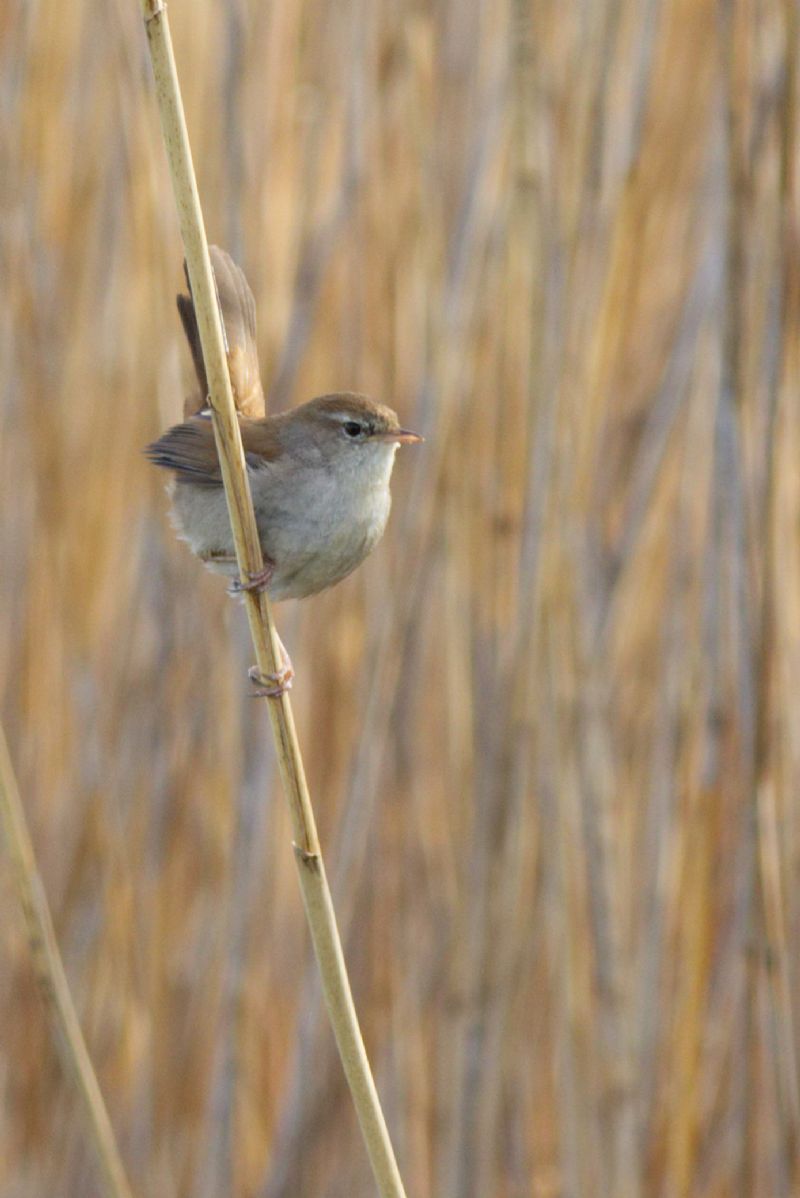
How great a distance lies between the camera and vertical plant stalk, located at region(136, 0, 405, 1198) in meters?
0.97

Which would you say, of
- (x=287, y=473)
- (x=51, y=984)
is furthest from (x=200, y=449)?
(x=51, y=984)

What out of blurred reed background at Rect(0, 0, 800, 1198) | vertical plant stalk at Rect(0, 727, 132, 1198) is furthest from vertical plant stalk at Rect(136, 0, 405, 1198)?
blurred reed background at Rect(0, 0, 800, 1198)

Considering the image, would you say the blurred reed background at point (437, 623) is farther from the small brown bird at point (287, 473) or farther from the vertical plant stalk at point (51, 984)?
the vertical plant stalk at point (51, 984)

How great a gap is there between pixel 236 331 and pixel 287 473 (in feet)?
0.56

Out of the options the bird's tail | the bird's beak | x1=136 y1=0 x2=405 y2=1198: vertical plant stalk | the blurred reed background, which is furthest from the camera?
the blurred reed background

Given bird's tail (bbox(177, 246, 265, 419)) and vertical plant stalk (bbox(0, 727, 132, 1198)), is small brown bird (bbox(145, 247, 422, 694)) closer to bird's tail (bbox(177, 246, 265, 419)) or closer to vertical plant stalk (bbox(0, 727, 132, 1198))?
bird's tail (bbox(177, 246, 265, 419))

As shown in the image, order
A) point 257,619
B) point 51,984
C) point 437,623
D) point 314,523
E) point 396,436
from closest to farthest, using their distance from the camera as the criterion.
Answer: point 257,619 < point 51,984 < point 314,523 < point 396,436 < point 437,623

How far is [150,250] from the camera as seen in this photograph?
69.7 inches

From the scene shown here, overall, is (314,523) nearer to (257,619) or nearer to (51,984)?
(257,619)

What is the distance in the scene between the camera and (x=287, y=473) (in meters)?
1.56

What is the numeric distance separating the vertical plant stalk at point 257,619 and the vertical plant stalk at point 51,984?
0.28m

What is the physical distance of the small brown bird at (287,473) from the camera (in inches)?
59.7

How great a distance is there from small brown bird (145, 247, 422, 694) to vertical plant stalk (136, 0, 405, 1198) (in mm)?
298

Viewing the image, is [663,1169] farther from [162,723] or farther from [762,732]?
[162,723]
